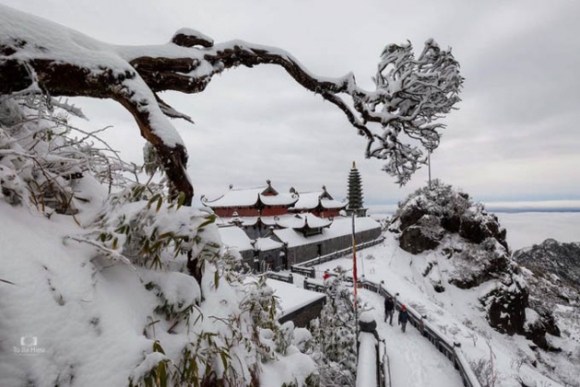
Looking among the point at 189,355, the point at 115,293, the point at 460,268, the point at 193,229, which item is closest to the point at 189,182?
the point at 193,229

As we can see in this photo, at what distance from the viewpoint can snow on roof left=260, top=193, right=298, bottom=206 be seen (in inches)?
1401

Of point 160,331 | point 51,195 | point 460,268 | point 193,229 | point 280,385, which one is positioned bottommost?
point 460,268

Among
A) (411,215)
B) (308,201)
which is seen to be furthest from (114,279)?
(308,201)

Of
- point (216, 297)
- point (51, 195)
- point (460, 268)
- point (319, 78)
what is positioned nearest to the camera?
point (51, 195)

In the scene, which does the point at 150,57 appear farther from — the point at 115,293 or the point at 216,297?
the point at 216,297

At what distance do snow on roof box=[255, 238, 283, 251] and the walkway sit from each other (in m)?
13.5

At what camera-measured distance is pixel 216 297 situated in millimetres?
2482

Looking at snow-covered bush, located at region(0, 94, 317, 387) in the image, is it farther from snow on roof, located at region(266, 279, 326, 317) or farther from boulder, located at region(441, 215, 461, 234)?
boulder, located at region(441, 215, 461, 234)

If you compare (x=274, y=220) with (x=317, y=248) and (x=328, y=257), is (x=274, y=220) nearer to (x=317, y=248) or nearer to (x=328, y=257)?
(x=317, y=248)

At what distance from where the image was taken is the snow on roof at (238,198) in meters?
35.5

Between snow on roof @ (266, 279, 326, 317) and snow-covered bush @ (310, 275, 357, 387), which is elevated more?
snow-covered bush @ (310, 275, 357, 387)

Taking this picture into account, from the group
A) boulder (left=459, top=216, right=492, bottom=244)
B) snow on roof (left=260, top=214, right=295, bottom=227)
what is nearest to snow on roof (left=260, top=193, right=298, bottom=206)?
snow on roof (left=260, top=214, right=295, bottom=227)

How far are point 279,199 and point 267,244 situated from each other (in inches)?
533

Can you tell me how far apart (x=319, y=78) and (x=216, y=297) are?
337 cm
